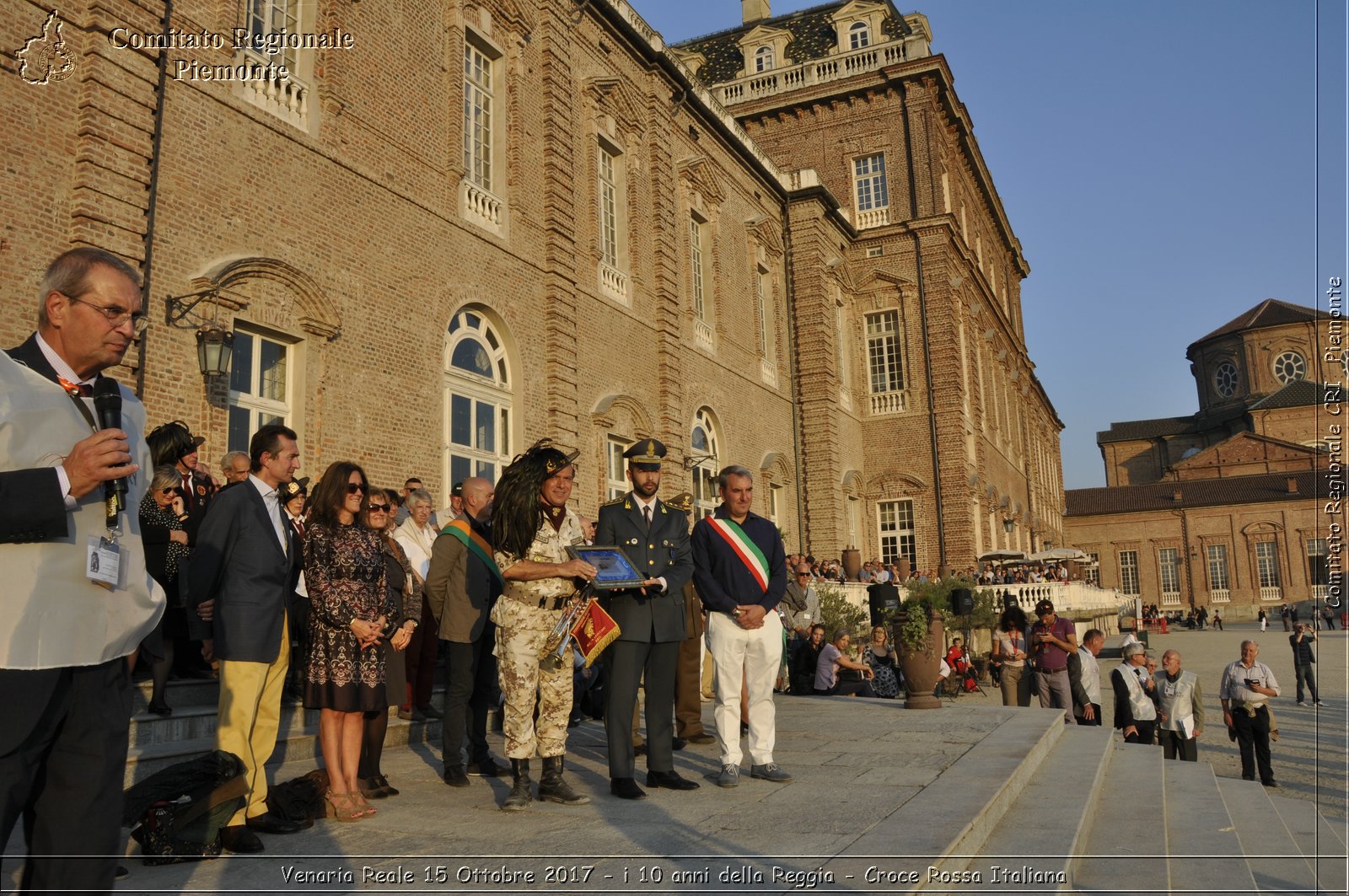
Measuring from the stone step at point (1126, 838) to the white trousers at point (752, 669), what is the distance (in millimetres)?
1872

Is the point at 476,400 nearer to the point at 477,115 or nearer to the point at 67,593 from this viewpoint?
the point at 477,115

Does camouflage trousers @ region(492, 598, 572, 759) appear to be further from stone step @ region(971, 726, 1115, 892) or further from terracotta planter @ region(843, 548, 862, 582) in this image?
terracotta planter @ region(843, 548, 862, 582)

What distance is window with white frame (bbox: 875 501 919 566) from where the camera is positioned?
31439mm

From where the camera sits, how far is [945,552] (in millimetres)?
30734

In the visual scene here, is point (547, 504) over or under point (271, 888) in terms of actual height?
over

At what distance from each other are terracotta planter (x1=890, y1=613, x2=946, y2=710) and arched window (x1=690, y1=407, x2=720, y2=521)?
38.4ft

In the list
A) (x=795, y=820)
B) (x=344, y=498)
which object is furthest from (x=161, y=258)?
(x=795, y=820)

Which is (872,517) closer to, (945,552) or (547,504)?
(945,552)

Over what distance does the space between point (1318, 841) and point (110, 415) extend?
443 centimetres

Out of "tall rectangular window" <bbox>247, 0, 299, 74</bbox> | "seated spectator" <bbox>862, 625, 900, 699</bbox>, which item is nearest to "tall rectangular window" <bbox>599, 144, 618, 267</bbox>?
"tall rectangular window" <bbox>247, 0, 299, 74</bbox>

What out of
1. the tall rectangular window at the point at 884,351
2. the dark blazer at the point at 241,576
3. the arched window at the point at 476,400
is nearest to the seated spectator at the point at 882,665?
the arched window at the point at 476,400

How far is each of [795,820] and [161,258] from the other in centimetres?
847

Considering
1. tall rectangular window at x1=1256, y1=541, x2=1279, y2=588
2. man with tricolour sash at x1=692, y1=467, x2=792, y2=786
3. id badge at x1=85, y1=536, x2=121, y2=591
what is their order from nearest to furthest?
1. id badge at x1=85, y1=536, x2=121, y2=591
2. man with tricolour sash at x1=692, y1=467, x2=792, y2=786
3. tall rectangular window at x1=1256, y1=541, x2=1279, y2=588

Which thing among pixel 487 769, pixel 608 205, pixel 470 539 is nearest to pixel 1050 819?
pixel 487 769
